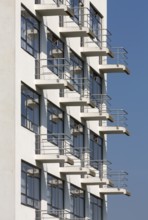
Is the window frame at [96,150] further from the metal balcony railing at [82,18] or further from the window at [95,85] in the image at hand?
the metal balcony railing at [82,18]

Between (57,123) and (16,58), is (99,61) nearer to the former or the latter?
(57,123)

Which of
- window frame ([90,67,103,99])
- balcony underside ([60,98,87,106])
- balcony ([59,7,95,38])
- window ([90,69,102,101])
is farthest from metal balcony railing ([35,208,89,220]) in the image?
balcony ([59,7,95,38])

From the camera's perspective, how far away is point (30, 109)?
48.8 metres

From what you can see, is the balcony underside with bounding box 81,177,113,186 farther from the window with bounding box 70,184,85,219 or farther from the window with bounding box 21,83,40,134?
the window with bounding box 21,83,40,134

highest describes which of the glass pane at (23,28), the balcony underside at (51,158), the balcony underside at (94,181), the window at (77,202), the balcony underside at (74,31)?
the balcony underside at (74,31)

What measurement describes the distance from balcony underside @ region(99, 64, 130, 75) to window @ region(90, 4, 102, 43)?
1172 millimetres

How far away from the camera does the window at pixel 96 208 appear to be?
58438 mm

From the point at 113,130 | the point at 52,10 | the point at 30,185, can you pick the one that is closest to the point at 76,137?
the point at 113,130

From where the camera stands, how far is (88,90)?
57062mm

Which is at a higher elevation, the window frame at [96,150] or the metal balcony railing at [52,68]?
the metal balcony railing at [52,68]

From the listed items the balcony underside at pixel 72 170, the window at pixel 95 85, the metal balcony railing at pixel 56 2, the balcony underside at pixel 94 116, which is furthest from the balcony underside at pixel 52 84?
the window at pixel 95 85

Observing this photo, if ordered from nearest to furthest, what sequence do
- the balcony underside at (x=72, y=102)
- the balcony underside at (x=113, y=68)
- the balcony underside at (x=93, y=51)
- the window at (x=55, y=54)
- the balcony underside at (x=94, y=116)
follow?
the window at (x=55, y=54) < the balcony underside at (x=72, y=102) < the balcony underside at (x=94, y=116) < the balcony underside at (x=93, y=51) < the balcony underside at (x=113, y=68)

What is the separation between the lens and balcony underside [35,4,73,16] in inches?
1940

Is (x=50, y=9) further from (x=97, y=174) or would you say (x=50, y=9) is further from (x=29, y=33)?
(x=97, y=174)
